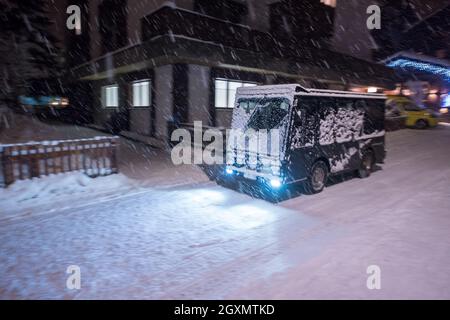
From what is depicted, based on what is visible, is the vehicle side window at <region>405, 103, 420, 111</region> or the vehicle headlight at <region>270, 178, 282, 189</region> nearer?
the vehicle headlight at <region>270, 178, 282, 189</region>

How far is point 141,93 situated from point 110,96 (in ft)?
17.0

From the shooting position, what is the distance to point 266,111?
7.98 meters

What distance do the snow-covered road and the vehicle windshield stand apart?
1788mm

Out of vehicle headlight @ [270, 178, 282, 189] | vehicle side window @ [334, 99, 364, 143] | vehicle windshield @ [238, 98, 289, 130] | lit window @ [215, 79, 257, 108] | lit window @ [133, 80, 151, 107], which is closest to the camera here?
vehicle headlight @ [270, 178, 282, 189]

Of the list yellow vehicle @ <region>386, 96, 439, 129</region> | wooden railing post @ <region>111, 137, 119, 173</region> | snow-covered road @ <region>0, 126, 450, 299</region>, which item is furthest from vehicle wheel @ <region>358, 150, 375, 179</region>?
yellow vehicle @ <region>386, 96, 439, 129</region>

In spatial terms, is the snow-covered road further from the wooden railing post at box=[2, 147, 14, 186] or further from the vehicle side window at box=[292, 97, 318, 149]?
the wooden railing post at box=[2, 147, 14, 186]

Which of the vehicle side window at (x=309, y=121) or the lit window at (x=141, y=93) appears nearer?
the vehicle side window at (x=309, y=121)

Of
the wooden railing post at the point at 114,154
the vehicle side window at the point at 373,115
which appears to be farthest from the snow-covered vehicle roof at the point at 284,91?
the wooden railing post at the point at 114,154

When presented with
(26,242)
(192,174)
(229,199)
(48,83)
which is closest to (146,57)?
(192,174)

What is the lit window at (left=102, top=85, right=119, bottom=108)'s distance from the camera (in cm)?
2150

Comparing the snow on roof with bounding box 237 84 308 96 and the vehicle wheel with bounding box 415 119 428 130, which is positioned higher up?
the snow on roof with bounding box 237 84 308 96

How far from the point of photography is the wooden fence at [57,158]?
7817 millimetres

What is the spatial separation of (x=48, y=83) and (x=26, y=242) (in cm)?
2720

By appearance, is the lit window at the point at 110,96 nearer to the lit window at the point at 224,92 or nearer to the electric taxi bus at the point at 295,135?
the lit window at the point at 224,92
